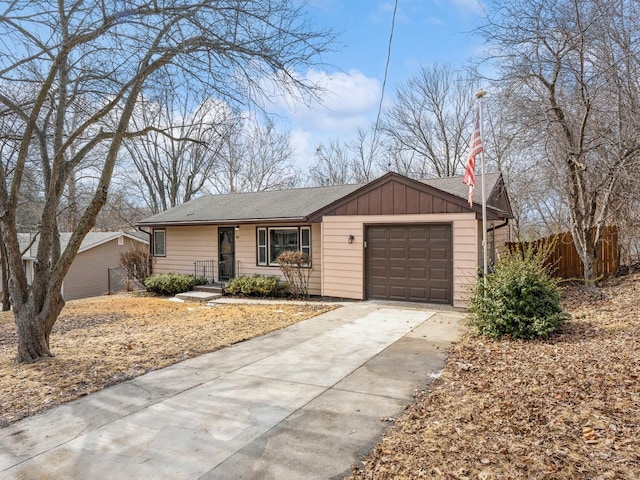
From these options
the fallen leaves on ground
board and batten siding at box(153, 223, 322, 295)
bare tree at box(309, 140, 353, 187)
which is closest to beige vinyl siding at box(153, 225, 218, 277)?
board and batten siding at box(153, 223, 322, 295)

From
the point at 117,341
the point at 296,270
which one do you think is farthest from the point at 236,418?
the point at 296,270

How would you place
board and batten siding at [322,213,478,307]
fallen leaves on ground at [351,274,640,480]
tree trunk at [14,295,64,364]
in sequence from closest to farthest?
fallen leaves on ground at [351,274,640,480], tree trunk at [14,295,64,364], board and batten siding at [322,213,478,307]

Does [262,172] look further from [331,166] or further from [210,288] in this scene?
[210,288]

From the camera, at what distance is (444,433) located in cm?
342

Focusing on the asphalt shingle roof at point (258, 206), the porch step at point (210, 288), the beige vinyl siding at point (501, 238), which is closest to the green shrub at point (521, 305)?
the beige vinyl siding at point (501, 238)

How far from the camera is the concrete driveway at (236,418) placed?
10.2 feet

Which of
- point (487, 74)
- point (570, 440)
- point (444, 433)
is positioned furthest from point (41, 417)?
point (487, 74)

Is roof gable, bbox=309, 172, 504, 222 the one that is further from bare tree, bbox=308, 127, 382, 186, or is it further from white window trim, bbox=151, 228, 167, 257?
bare tree, bbox=308, 127, 382, 186

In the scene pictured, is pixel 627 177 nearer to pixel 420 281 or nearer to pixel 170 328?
pixel 420 281

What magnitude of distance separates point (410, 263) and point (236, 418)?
7.05m

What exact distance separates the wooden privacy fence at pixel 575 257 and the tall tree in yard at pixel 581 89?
1.98 meters

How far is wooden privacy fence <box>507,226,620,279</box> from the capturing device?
38.4 feet

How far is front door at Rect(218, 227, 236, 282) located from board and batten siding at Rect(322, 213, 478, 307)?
13.6 ft

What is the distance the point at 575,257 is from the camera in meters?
12.3
